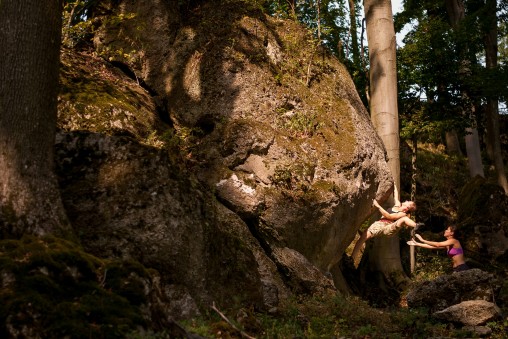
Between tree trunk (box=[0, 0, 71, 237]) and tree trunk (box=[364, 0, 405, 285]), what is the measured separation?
10406 mm

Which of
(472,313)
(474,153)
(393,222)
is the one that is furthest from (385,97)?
(474,153)

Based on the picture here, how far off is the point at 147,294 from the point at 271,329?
2123 mm

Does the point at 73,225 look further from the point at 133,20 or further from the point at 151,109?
the point at 133,20

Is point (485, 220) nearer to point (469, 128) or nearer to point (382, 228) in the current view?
point (469, 128)

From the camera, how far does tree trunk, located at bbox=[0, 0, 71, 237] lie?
17.4 feet

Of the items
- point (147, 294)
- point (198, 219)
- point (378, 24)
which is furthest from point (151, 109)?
point (378, 24)

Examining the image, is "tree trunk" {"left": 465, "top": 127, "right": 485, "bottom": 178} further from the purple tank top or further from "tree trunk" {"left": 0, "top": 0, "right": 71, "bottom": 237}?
"tree trunk" {"left": 0, "top": 0, "right": 71, "bottom": 237}

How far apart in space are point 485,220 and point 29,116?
16.2m

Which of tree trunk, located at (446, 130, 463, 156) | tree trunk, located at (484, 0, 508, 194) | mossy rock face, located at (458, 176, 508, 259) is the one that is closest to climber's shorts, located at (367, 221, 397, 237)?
mossy rock face, located at (458, 176, 508, 259)

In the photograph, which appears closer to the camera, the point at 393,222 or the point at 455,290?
the point at 455,290

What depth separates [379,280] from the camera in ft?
49.7

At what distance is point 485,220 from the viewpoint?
18.1m

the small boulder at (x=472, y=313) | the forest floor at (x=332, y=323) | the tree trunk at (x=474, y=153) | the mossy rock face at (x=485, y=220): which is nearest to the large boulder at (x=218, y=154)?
the forest floor at (x=332, y=323)

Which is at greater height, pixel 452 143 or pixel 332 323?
pixel 452 143
